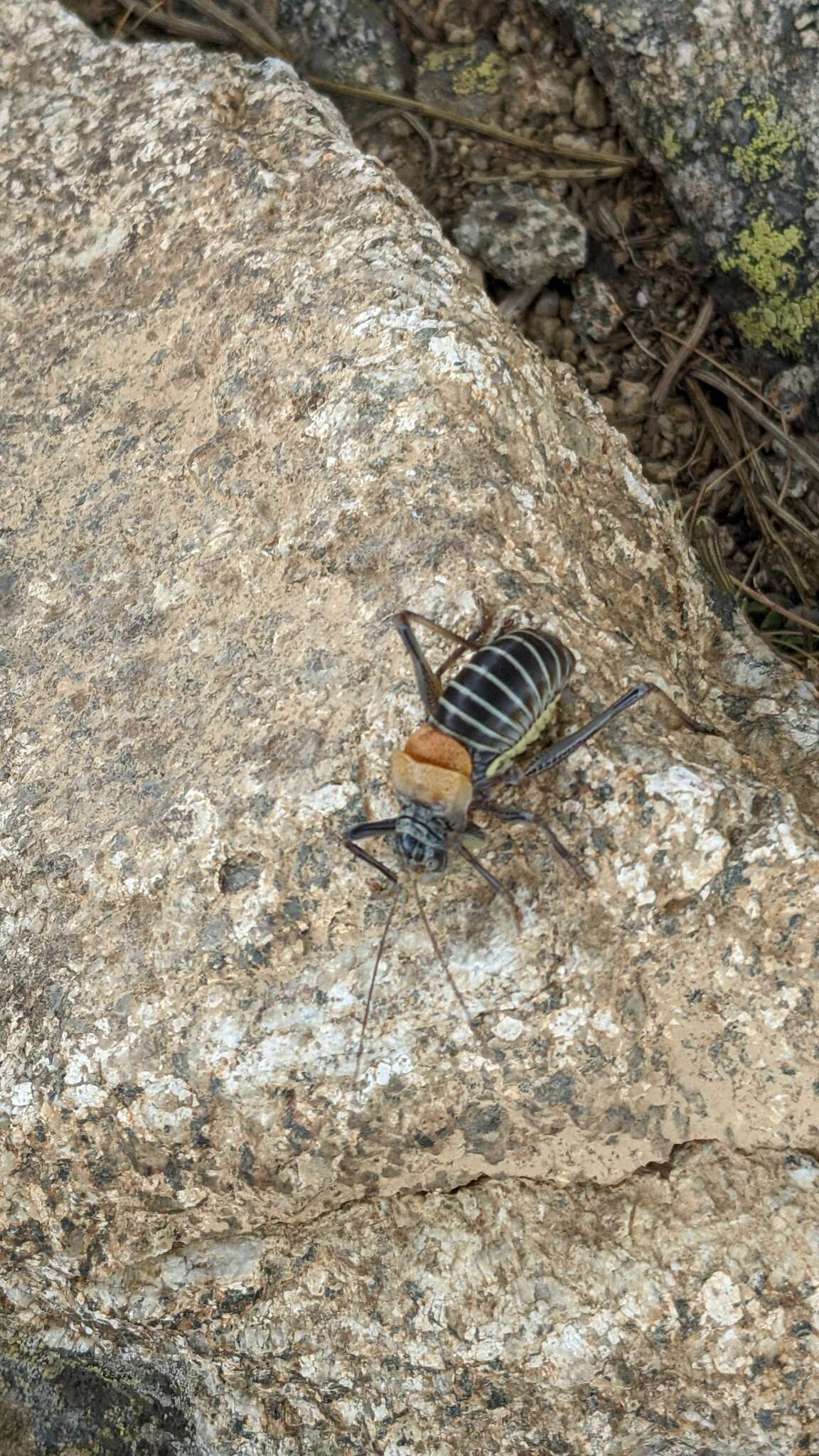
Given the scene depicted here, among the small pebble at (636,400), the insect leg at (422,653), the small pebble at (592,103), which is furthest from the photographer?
the small pebble at (592,103)

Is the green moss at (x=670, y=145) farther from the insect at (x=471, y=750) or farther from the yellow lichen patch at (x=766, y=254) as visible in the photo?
the insect at (x=471, y=750)

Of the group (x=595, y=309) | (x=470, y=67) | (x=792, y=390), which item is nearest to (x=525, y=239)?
(x=595, y=309)

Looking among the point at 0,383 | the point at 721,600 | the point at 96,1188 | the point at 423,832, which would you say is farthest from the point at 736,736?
Result: the point at 0,383

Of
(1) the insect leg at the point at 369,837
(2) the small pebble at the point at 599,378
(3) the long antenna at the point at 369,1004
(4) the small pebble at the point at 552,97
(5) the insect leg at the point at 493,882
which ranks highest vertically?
(4) the small pebble at the point at 552,97

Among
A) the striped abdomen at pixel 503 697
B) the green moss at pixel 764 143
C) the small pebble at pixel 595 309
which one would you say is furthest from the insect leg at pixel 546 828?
the small pebble at pixel 595 309

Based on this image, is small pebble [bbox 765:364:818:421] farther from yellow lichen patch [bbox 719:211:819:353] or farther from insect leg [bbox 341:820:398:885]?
insect leg [bbox 341:820:398:885]

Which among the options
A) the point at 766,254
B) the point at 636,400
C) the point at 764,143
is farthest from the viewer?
the point at 636,400

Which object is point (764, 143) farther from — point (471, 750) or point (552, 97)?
point (471, 750)
